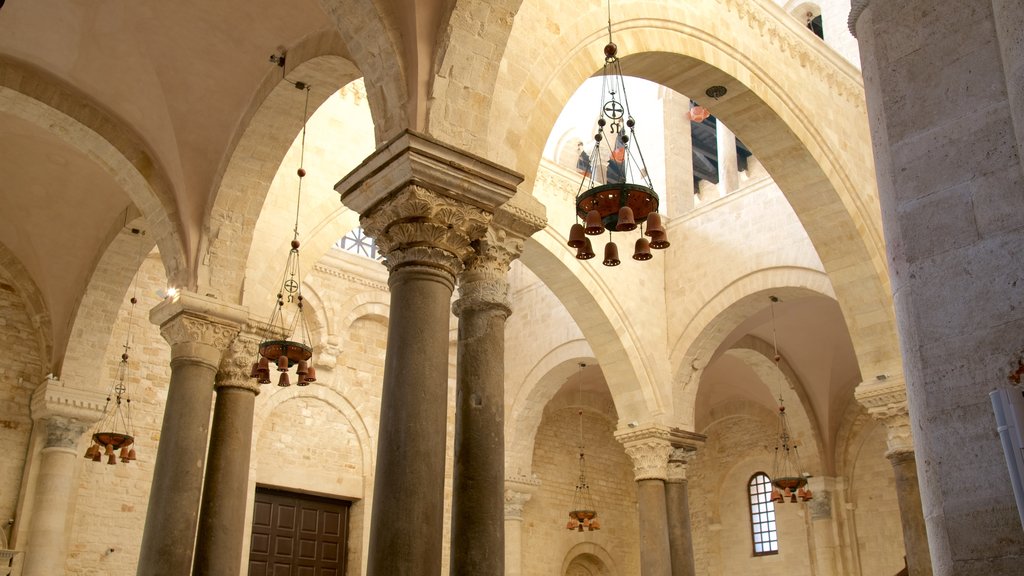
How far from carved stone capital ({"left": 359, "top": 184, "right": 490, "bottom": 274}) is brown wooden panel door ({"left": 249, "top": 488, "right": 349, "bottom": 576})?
967 cm

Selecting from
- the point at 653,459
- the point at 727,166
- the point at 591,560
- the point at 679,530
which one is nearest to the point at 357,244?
the point at 653,459

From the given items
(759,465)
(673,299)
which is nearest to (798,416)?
(759,465)

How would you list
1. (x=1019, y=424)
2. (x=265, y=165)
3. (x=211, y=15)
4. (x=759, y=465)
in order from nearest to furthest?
(x=1019, y=424), (x=211, y=15), (x=265, y=165), (x=759, y=465)

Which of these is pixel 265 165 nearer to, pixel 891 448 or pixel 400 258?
pixel 400 258

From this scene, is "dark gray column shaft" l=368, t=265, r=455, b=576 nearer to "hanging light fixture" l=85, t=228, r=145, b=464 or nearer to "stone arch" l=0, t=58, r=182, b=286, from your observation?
"stone arch" l=0, t=58, r=182, b=286

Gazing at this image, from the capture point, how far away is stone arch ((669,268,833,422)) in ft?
44.6

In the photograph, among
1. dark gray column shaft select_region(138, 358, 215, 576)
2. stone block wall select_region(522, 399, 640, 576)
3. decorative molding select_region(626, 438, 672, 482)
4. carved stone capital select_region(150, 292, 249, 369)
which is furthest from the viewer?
stone block wall select_region(522, 399, 640, 576)

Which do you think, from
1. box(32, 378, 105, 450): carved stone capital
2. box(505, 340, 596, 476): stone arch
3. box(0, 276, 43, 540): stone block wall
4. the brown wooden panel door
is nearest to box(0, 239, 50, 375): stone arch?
box(0, 276, 43, 540): stone block wall

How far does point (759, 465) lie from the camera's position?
19.2 m

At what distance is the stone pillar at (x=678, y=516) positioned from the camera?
12.8 m

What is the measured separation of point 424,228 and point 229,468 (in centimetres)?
397

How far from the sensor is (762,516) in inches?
748

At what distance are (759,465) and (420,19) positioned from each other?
15.4m

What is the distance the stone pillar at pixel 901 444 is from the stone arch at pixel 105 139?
25.8ft
